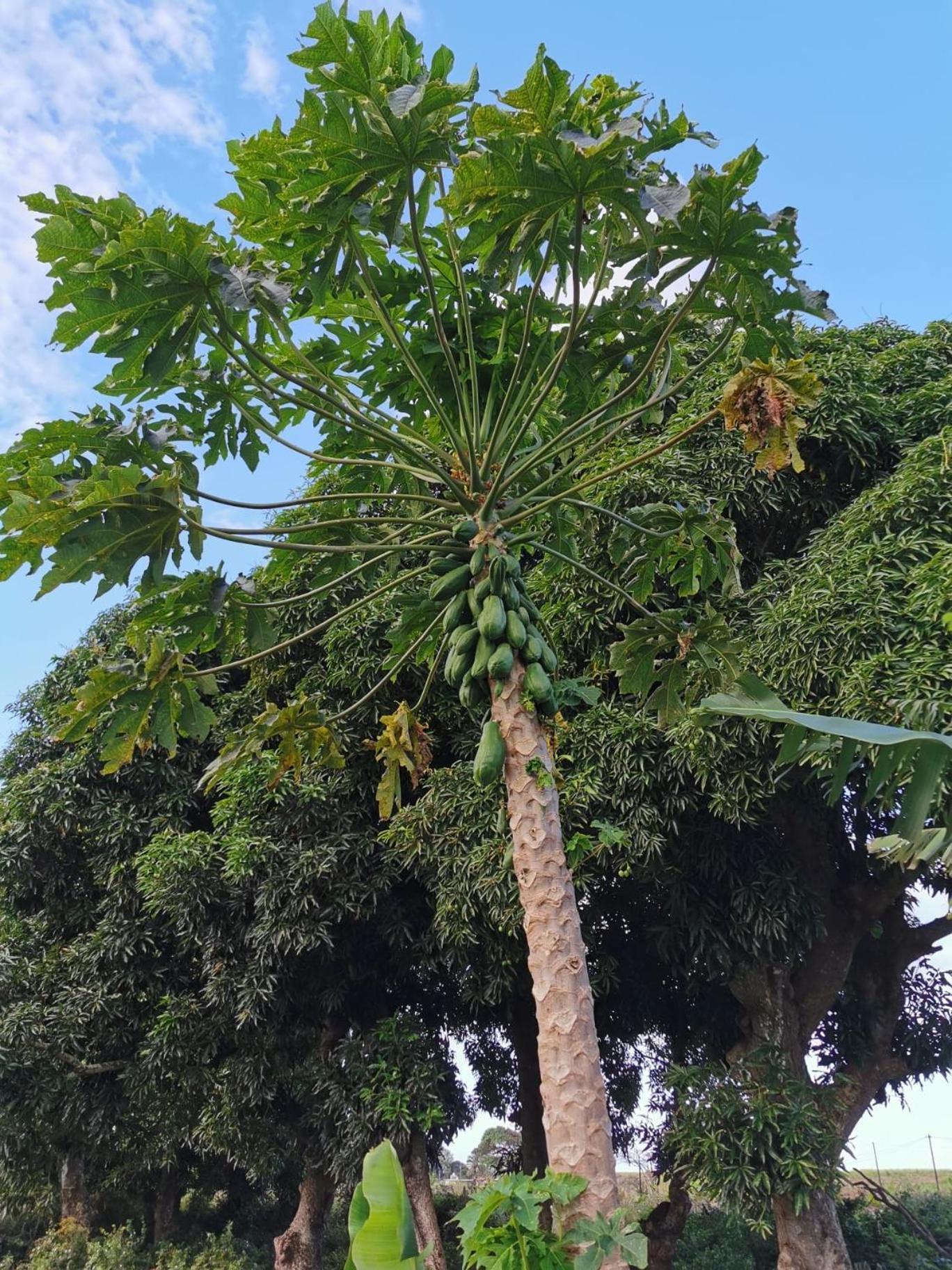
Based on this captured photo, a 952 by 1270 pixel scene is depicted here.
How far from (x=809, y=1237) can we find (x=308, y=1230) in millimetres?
5706

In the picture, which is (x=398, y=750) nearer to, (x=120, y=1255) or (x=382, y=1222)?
(x=382, y=1222)

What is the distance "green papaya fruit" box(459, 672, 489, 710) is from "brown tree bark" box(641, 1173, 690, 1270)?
317 inches

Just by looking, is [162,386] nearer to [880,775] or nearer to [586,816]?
[880,775]

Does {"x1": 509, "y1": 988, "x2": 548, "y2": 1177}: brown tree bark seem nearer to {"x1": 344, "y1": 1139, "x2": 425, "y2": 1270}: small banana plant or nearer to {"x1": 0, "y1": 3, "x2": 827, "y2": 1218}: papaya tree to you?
{"x1": 0, "y1": 3, "x2": 827, "y2": 1218}: papaya tree

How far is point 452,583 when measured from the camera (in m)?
3.81

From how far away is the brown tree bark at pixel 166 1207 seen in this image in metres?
13.4

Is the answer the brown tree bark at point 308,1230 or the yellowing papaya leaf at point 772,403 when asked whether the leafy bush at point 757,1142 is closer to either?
the brown tree bark at point 308,1230

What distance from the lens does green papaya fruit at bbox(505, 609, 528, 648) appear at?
3551 millimetres

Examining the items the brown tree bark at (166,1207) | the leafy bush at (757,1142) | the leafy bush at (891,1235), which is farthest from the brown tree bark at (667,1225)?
the brown tree bark at (166,1207)

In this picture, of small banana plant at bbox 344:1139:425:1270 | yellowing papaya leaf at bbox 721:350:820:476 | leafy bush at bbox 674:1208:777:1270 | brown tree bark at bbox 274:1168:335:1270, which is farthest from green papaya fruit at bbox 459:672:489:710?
leafy bush at bbox 674:1208:777:1270

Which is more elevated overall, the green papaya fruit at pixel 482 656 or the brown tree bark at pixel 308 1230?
the green papaya fruit at pixel 482 656

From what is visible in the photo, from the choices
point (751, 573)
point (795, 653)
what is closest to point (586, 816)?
point (795, 653)

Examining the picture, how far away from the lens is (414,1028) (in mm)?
9117

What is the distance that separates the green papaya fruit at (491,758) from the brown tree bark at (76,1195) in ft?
37.5
